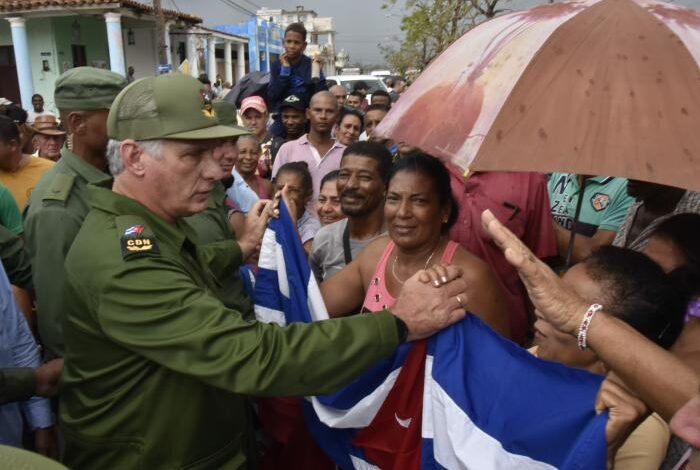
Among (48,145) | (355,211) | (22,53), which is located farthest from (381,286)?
(22,53)

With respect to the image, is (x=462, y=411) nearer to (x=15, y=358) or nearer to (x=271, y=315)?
(x=271, y=315)

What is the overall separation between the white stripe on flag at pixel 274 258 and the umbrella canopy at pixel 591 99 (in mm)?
1110

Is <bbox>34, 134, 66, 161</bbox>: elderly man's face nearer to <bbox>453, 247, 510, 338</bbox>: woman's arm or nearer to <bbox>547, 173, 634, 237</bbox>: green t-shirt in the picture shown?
<bbox>547, 173, 634, 237</bbox>: green t-shirt

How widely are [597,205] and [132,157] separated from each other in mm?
3163

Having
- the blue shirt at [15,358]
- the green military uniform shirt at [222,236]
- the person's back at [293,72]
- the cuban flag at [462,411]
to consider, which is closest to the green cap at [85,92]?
the green military uniform shirt at [222,236]

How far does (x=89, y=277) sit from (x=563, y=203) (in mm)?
3446

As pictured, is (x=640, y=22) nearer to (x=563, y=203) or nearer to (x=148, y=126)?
(x=148, y=126)

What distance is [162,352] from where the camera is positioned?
1.74 meters

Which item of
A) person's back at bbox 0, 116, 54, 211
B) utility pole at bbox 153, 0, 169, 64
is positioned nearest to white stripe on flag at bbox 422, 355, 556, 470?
person's back at bbox 0, 116, 54, 211

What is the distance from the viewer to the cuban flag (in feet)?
5.57

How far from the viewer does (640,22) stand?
1742 millimetres

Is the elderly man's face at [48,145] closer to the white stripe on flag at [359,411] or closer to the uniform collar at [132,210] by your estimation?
the uniform collar at [132,210]

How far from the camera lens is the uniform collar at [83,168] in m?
2.87

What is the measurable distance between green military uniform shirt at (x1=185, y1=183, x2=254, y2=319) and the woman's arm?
4.25 feet
